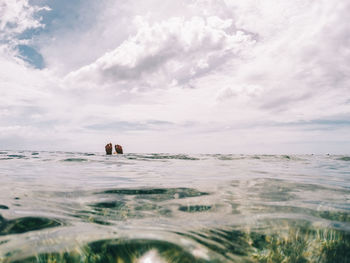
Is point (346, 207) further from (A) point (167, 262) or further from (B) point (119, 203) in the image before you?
(B) point (119, 203)

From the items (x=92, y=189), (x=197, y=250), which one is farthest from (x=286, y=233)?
(x=92, y=189)

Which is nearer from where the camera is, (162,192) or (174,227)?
(174,227)

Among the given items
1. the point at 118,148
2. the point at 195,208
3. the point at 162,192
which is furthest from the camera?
the point at 118,148

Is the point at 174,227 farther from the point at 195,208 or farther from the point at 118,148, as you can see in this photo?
the point at 118,148

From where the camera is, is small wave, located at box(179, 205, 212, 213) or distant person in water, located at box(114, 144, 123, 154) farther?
distant person in water, located at box(114, 144, 123, 154)

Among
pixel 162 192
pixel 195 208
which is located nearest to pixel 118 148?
pixel 162 192

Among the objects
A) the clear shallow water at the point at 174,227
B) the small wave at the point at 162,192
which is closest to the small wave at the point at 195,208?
the clear shallow water at the point at 174,227

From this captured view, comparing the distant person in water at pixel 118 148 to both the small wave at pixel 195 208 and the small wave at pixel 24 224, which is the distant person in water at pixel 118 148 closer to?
the small wave at pixel 195 208

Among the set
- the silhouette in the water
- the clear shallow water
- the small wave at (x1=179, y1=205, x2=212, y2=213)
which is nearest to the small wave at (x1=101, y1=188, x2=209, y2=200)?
the clear shallow water

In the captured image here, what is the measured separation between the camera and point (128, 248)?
194 centimetres

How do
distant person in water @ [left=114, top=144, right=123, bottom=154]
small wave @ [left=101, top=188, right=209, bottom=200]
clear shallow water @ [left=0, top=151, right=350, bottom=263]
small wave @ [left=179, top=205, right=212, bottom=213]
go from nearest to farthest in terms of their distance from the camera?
clear shallow water @ [left=0, top=151, right=350, bottom=263] < small wave @ [left=179, top=205, right=212, bottom=213] < small wave @ [left=101, top=188, right=209, bottom=200] < distant person in water @ [left=114, top=144, right=123, bottom=154]

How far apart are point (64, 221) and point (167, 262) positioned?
149cm

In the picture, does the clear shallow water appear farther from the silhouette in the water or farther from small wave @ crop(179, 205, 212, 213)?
the silhouette in the water

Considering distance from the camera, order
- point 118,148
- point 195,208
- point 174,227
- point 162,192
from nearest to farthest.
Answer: point 174,227 → point 195,208 → point 162,192 → point 118,148
